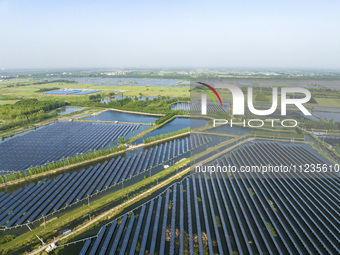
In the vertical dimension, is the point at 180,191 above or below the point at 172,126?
below

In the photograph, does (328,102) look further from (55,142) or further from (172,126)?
(55,142)

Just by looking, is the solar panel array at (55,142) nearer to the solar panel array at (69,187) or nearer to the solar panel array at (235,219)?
the solar panel array at (69,187)

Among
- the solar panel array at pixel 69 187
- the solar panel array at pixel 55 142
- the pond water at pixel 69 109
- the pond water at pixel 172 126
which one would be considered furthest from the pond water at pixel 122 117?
the solar panel array at pixel 69 187

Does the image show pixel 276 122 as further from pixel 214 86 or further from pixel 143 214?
pixel 143 214

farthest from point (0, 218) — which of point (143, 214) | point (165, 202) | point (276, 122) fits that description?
point (276, 122)

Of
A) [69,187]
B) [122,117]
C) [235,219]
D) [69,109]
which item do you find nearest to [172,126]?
[122,117]

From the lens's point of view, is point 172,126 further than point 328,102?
Yes
